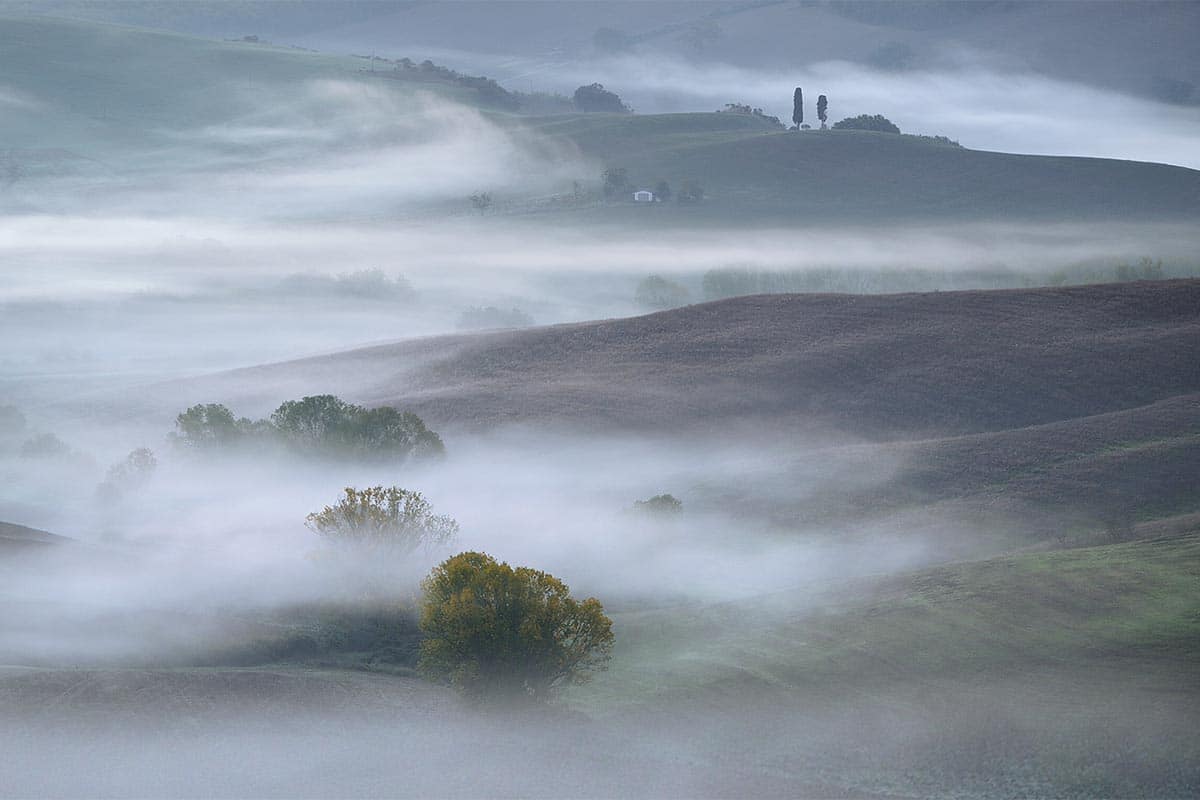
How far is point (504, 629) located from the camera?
3347 cm

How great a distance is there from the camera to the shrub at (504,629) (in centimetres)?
3344

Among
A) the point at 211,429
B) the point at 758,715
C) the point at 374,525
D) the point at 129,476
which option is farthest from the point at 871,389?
the point at 758,715

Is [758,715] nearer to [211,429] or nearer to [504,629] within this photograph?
[504,629]

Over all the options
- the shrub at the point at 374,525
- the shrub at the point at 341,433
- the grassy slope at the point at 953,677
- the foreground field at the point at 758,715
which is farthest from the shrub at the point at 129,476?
the grassy slope at the point at 953,677

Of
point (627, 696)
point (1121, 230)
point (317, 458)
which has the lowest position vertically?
point (627, 696)

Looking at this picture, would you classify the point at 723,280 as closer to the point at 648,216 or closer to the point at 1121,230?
the point at 648,216

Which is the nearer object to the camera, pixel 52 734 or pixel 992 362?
pixel 52 734

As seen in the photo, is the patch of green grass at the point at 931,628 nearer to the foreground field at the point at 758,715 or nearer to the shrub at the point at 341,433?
the foreground field at the point at 758,715

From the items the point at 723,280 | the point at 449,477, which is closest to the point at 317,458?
the point at 449,477

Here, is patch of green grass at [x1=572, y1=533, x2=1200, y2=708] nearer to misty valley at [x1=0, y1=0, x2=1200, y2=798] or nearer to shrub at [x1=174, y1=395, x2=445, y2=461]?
misty valley at [x1=0, y1=0, x2=1200, y2=798]

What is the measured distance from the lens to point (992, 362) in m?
75.2

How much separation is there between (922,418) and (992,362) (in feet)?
29.2

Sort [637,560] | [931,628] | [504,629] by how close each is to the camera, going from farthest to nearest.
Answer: [637,560], [931,628], [504,629]

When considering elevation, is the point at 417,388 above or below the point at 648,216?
below
